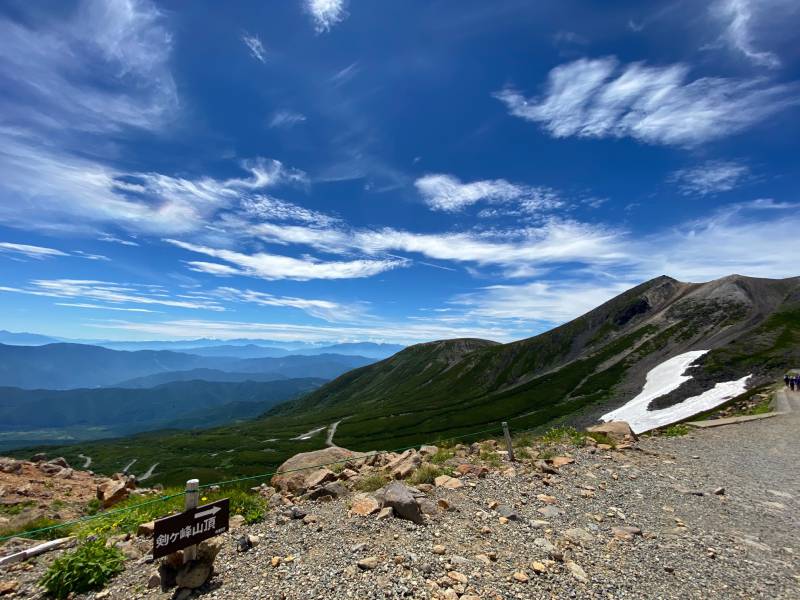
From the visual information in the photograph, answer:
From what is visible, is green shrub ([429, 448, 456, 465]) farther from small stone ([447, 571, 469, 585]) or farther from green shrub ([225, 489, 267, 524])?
small stone ([447, 571, 469, 585])

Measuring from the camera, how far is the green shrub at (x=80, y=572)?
9.99 metres

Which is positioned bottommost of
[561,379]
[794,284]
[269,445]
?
[269,445]

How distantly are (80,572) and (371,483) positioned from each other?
389 inches

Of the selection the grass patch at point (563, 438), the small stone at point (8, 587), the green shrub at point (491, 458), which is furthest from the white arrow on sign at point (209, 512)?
the grass patch at point (563, 438)

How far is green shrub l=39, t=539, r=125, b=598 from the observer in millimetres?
9992

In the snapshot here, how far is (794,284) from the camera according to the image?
194 metres

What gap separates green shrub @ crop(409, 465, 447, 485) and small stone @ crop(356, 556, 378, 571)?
6.73 m

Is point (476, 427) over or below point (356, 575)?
below

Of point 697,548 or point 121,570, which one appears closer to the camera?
point 121,570

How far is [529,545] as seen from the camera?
38.3ft

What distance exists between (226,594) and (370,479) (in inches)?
340

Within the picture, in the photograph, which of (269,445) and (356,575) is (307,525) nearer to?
(356,575)

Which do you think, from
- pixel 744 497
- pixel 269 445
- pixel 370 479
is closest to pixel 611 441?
pixel 744 497

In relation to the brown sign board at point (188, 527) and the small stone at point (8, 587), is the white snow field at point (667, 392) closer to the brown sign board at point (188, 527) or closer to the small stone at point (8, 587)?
the brown sign board at point (188, 527)
